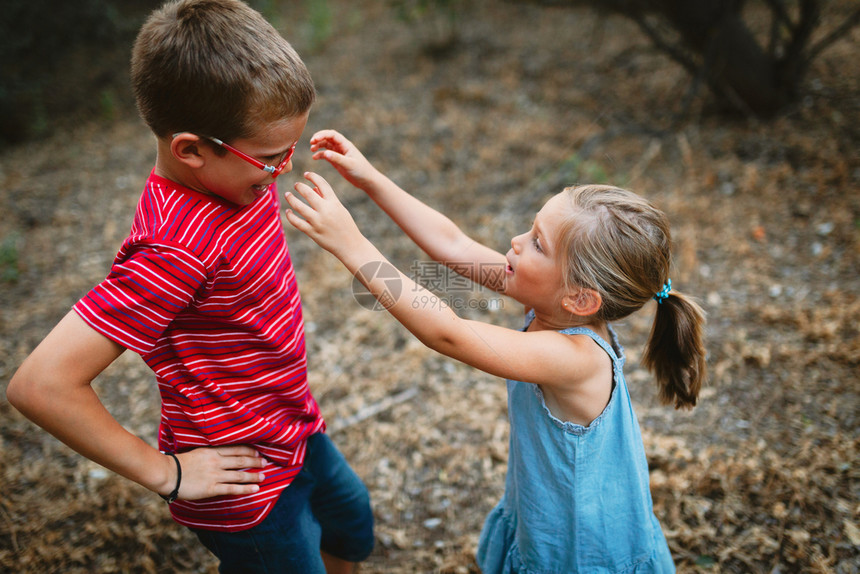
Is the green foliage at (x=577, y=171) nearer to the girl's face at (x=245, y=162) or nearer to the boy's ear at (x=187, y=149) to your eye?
the girl's face at (x=245, y=162)

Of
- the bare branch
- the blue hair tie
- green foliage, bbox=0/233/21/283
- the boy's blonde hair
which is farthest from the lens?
the bare branch

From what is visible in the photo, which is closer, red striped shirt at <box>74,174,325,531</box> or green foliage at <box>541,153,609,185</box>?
red striped shirt at <box>74,174,325,531</box>

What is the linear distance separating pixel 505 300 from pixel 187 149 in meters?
2.76

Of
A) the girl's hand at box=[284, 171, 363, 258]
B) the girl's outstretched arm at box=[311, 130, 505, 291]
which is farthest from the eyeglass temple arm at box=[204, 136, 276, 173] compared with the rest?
the girl's outstretched arm at box=[311, 130, 505, 291]

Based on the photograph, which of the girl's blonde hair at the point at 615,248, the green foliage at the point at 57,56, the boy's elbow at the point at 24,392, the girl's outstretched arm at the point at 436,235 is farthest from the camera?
the green foliage at the point at 57,56

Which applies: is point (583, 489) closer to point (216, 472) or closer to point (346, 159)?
point (216, 472)

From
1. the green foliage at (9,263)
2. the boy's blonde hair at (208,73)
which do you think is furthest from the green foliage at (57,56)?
the boy's blonde hair at (208,73)

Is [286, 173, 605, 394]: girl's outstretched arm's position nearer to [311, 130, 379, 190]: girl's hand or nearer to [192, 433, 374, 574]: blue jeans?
[311, 130, 379, 190]: girl's hand

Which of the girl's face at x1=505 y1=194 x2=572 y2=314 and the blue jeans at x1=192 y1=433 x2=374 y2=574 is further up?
the girl's face at x1=505 y1=194 x2=572 y2=314

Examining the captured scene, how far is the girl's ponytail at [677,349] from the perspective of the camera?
5.24 feet

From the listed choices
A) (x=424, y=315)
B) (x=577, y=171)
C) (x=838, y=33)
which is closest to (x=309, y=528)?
(x=424, y=315)

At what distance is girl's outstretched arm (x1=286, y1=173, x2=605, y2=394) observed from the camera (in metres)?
1.25

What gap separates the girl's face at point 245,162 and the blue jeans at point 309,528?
2.65 ft

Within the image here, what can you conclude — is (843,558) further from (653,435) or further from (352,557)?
(352,557)
